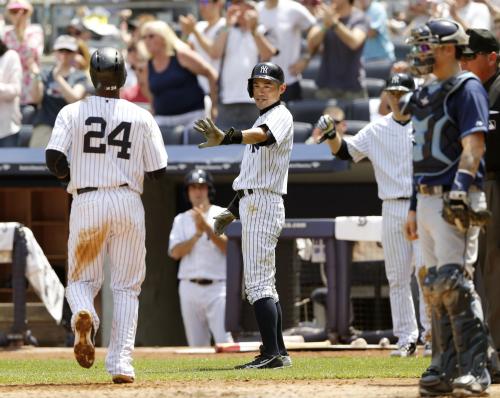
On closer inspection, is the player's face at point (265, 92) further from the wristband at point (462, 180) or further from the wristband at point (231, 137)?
the wristband at point (462, 180)

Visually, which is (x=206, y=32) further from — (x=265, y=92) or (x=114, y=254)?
(x=114, y=254)

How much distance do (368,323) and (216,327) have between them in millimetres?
1423

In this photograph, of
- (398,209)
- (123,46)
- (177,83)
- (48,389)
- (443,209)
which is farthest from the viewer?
(123,46)

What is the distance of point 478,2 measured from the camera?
13.4 meters

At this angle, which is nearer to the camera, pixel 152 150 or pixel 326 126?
→ pixel 152 150

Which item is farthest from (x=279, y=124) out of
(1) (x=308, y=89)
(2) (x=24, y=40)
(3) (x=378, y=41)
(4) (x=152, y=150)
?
(2) (x=24, y=40)

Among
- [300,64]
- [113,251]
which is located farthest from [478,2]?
[113,251]

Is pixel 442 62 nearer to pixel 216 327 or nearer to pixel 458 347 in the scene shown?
pixel 458 347

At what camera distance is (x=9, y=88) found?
42.3ft

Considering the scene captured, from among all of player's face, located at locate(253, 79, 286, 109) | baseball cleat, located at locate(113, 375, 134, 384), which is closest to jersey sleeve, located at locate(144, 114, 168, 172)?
player's face, located at locate(253, 79, 286, 109)

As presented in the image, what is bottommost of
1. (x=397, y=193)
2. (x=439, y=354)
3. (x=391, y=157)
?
(x=439, y=354)

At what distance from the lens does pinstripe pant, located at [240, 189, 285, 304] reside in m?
7.55

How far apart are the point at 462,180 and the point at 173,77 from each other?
25.1ft

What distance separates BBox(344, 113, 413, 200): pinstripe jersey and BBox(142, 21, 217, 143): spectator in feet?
12.2
